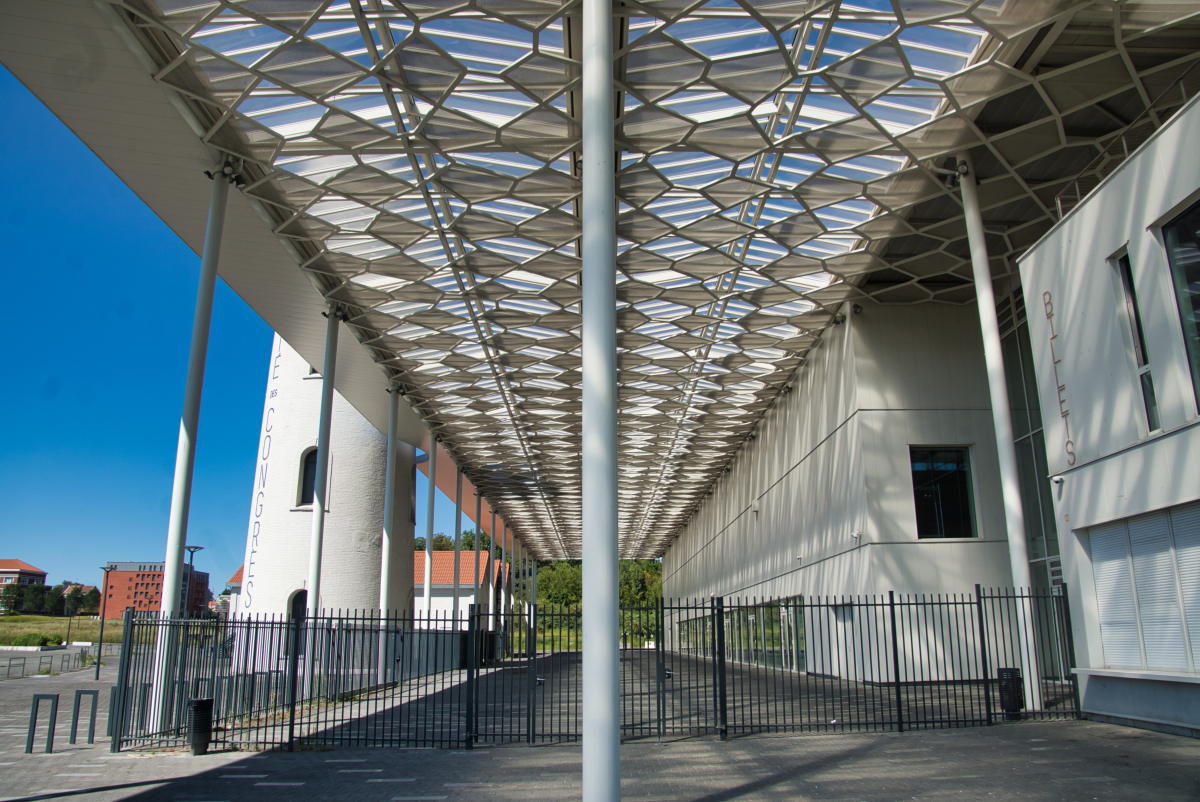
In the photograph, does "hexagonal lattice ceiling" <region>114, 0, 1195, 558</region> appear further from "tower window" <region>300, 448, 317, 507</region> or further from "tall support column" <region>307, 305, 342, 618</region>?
"tower window" <region>300, 448, 317, 507</region>

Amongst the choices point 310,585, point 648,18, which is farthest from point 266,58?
point 310,585

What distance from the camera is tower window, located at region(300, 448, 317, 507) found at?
36375 millimetres

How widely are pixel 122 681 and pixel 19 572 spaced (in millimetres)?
204292

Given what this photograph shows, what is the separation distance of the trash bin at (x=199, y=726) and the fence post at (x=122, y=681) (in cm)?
114

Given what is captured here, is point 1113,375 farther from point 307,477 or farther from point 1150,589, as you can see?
point 307,477

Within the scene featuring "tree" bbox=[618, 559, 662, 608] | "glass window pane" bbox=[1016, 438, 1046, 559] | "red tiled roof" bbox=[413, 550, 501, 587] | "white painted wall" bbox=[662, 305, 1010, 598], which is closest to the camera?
"glass window pane" bbox=[1016, 438, 1046, 559]

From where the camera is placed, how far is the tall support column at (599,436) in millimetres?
9148

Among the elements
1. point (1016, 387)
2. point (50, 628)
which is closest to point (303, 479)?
point (1016, 387)

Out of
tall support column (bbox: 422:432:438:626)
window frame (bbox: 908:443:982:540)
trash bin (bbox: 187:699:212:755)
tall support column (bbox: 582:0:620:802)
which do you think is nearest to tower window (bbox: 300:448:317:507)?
tall support column (bbox: 422:432:438:626)

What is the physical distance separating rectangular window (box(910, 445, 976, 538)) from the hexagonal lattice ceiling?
5.07m

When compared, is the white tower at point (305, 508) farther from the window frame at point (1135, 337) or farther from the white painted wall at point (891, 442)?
the window frame at point (1135, 337)

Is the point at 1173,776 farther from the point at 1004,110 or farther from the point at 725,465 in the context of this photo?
the point at 725,465

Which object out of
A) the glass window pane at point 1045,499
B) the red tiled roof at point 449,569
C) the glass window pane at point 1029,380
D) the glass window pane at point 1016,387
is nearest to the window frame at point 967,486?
the glass window pane at point 1016,387

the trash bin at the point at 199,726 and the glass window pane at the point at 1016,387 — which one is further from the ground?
the glass window pane at the point at 1016,387
